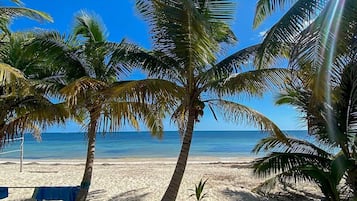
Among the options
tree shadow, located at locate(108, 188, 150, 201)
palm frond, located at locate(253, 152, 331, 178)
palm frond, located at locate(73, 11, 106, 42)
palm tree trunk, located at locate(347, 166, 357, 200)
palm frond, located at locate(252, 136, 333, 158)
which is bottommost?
tree shadow, located at locate(108, 188, 150, 201)

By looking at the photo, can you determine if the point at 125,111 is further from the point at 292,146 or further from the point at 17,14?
the point at 292,146

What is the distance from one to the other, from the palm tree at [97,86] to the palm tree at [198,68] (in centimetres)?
45

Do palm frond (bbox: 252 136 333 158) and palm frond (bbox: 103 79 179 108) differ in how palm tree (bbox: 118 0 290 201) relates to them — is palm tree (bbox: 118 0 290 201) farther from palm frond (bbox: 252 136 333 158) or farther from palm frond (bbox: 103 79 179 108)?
palm frond (bbox: 252 136 333 158)

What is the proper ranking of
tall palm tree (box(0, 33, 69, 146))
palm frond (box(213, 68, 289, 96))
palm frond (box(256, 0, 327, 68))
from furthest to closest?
tall palm tree (box(0, 33, 69, 146)), palm frond (box(213, 68, 289, 96)), palm frond (box(256, 0, 327, 68))

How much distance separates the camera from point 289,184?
10.6 meters

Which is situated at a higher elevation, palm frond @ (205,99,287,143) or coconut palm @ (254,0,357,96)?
coconut palm @ (254,0,357,96)

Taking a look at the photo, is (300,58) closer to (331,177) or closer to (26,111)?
(331,177)

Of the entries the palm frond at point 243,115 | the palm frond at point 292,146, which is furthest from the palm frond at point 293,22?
the palm frond at point 292,146

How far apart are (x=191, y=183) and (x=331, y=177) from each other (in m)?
5.21

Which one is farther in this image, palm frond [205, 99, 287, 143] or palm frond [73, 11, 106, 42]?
palm frond [73, 11, 106, 42]

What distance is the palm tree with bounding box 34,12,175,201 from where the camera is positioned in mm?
5750

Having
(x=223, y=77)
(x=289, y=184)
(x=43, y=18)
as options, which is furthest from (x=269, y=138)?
(x=43, y=18)

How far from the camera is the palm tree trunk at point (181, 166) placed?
19.5 ft

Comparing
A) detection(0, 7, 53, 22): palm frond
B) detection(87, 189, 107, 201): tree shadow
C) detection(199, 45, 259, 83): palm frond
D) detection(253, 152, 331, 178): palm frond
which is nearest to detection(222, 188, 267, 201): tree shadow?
A: detection(253, 152, 331, 178): palm frond
